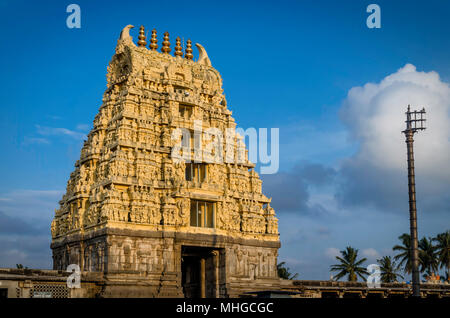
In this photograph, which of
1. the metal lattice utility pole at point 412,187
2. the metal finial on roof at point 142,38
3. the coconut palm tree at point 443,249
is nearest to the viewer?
the metal lattice utility pole at point 412,187

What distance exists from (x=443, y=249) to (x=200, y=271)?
136 ft

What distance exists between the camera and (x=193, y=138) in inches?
2007

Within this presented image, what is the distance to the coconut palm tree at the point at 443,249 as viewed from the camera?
78.8 m

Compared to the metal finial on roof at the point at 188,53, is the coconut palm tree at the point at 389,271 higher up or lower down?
lower down

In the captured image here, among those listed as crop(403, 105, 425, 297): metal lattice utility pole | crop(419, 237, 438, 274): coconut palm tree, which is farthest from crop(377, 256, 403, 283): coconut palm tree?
crop(403, 105, 425, 297): metal lattice utility pole

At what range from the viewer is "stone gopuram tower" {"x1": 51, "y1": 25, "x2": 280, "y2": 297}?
1746 inches

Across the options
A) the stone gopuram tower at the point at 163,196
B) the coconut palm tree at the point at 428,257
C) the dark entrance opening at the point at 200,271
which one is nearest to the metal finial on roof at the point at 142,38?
the stone gopuram tower at the point at 163,196

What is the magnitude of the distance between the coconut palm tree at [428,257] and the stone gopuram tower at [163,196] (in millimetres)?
35222

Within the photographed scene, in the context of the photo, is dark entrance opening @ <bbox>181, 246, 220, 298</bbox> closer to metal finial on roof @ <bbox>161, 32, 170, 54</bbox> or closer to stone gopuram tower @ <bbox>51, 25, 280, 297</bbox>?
stone gopuram tower @ <bbox>51, 25, 280, 297</bbox>

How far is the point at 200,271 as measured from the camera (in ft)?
167

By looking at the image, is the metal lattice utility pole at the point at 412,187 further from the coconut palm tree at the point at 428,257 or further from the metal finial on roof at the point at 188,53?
the coconut palm tree at the point at 428,257

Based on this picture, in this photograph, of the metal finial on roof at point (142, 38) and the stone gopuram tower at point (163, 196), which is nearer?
the stone gopuram tower at point (163, 196)

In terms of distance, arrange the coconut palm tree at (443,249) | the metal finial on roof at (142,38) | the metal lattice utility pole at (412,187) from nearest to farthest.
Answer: the metal lattice utility pole at (412,187) < the metal finial on roof at (142,38) < the coconut palm tree at (443,249)

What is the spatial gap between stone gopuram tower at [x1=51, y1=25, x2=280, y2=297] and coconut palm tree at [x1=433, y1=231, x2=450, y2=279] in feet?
118
